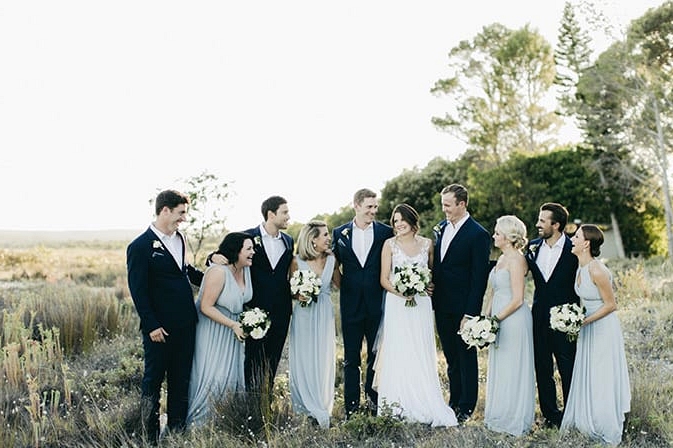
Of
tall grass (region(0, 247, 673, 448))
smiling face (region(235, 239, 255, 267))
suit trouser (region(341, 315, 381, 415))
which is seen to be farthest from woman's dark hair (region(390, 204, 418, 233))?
tall grass (region(0, 247, 673, 448))

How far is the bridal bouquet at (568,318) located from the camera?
5.59m

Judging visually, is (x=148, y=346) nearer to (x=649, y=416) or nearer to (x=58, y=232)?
(x=649, y=416)

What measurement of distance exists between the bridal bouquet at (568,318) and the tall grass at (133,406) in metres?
0.90

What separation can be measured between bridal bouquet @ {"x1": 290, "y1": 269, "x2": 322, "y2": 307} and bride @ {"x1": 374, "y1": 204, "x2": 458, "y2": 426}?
0.67 metres

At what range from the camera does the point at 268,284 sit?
6367mm

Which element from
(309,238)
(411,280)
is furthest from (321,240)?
(411,280)

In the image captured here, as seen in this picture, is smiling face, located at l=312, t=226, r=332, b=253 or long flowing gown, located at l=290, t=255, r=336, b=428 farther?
long flowing gown, located at l=290, t=255, r=336, b=428

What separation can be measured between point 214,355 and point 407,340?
1.81 metres

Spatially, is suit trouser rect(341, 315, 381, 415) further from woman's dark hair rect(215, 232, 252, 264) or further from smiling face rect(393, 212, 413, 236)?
woman's dark hair rect(215, 232, 252, 264)

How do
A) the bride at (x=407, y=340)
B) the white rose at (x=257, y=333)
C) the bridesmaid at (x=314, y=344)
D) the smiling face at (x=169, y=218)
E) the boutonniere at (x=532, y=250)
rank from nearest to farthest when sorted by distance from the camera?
1. the smiling face at (x=169, y=218)
2. the white rose at (x=257, y=333)
3. the boutonniere at (x=532, y=250)
4. the bride at (x=407, y=340)
5. the bridesmaid at (x=314, y=344)

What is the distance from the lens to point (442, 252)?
21.1 feet

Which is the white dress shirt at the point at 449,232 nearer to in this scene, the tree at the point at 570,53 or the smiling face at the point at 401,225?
the smiling face at the point at 401,225

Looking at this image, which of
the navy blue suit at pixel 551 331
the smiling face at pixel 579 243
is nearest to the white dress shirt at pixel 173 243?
the navy blue suit at pixel 551 331

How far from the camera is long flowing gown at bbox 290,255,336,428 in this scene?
644 centimetres
